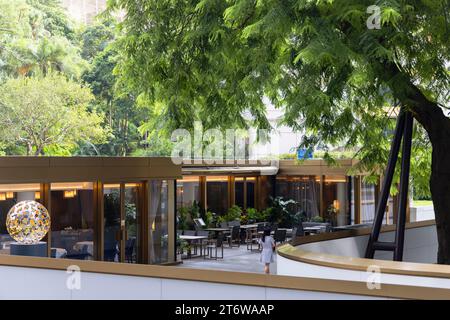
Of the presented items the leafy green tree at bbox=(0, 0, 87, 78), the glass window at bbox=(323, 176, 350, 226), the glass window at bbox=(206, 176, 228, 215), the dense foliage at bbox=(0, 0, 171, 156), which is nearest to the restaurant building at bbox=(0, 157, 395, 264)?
the glass window at bbox=(206, 176, 228, 215)

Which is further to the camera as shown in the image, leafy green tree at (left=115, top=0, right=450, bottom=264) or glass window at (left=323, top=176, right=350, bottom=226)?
glass window at (left=323, top=176, right=350, bottom=226)

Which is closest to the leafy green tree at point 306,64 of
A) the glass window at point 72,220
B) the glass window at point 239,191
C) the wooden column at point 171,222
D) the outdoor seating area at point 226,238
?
the glass window at point 72,220

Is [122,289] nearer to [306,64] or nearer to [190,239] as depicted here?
[306,64]

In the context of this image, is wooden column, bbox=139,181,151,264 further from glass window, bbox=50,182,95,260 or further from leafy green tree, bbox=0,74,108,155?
leafy green tree, bbox=0,74,108,155

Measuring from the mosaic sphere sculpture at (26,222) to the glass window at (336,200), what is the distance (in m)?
20.7

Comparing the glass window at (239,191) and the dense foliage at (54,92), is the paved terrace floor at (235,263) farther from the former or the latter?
Result: the dense foliage at (54,92)

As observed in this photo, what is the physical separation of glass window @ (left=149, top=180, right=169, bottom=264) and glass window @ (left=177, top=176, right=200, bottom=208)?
5479 millimetres

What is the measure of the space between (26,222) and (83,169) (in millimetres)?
6477

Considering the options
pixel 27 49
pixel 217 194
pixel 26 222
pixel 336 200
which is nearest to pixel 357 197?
pixel 336 200

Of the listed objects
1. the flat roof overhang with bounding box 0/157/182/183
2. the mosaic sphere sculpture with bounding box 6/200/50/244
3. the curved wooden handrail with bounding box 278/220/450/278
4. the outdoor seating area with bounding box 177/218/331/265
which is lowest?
the outdoor seating area with bounding box 177/218/331/265

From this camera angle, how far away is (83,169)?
1931 centimetres

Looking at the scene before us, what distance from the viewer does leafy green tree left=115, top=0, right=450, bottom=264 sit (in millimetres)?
10383

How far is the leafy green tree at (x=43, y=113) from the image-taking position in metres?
37.2
